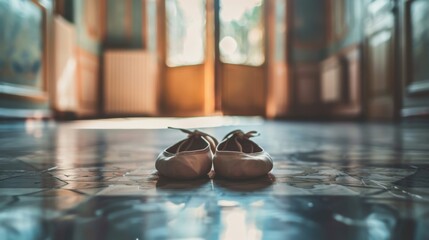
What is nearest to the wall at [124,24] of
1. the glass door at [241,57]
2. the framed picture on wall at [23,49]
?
the glass door at [241,57]

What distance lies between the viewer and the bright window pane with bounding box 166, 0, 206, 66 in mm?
6449

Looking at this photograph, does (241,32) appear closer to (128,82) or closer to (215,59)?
(215,59)

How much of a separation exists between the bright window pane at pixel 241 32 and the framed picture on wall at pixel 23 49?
2.96m

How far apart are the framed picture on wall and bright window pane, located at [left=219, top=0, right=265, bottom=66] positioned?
2.96 meters

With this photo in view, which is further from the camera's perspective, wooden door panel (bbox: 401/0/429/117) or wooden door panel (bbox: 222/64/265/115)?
wooden door panel (bbox: 222/64/265/115)

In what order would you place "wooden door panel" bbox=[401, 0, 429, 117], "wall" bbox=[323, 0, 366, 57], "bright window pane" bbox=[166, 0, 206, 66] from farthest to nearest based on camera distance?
"bright window pane" bbox=[166, 0, 206, 66]
"wall" bbox=[323, 0, 366, 57]
"wooden door panel" bbox=[401, 0, 429, 117]

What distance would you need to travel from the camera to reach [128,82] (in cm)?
641

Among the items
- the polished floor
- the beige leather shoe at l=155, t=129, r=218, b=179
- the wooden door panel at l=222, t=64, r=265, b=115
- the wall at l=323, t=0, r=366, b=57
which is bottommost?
the polished floor

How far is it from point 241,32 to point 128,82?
85.2 inches

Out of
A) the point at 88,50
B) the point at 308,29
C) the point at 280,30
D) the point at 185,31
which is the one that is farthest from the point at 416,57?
the point at 88,50

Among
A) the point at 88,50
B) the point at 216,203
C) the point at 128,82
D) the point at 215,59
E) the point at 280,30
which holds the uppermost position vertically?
the point at 280,30

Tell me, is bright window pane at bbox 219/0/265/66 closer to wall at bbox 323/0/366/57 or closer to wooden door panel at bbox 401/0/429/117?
wall at bbox 323/0/366/57

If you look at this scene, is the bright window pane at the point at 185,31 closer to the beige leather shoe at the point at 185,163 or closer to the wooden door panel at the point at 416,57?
the wooden door panel at the point at 416,57

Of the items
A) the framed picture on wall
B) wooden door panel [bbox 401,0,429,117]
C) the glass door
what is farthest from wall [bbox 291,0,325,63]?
the framed picture on wall
